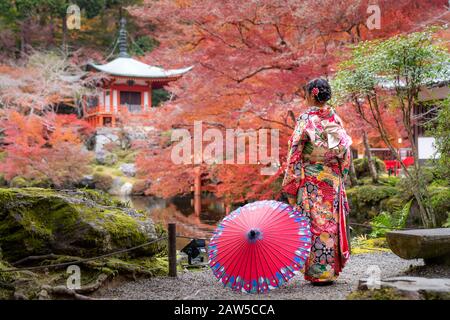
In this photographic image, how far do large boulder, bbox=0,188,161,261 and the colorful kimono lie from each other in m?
1.61

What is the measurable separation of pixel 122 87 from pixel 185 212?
12.2 m

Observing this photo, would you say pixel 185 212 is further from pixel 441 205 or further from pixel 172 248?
pixel 172 248

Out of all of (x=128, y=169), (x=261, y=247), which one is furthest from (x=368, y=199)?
(x=128, y=169)

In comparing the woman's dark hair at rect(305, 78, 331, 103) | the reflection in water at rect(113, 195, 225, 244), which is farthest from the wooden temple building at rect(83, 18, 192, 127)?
the woman's dark hair at rect(305, 78, 331, 103)

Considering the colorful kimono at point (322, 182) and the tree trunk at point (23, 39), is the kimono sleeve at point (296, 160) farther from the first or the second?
the tree trunk at point (23, 39)

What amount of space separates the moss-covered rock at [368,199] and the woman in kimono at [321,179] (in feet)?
18.4

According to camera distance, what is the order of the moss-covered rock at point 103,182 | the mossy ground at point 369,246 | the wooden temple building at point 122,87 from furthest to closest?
the wooden temple building at point 122,87
the moss-covered rock at point 103,182
the mossy ground at point 369,246

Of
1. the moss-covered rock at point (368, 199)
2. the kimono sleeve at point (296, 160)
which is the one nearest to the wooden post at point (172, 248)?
the kimono sleeve at point (296, 160)

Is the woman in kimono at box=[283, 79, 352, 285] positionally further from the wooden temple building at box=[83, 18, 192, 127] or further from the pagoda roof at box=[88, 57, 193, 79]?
the wooden temple building at box=[83, 18, 192, 127]

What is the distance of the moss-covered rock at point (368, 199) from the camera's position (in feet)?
31.2

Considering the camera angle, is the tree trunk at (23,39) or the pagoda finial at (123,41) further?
the pagoda finial at (123,41)

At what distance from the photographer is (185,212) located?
1680 centimetres

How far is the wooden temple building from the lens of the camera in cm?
2525
